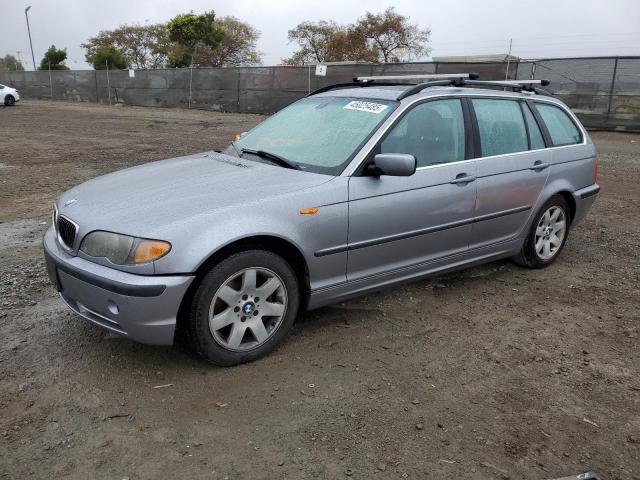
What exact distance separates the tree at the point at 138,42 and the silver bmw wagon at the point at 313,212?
235 feet

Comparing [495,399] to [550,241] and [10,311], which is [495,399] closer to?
[550,241]

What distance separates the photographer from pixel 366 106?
4.08m

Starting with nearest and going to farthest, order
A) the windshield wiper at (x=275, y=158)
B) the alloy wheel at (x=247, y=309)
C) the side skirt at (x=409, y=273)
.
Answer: the alloy wheel at (x=247, y=309)
the side skirt at (x=409, y=273)
the windshield wiper at (x=275, y=158)

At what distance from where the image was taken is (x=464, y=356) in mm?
3529

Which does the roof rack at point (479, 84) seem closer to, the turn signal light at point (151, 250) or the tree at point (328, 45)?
the turn signal light at point (151, 250)

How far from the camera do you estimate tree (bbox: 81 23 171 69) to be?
2776 inches

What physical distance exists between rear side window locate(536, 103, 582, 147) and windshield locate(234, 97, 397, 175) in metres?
1.84

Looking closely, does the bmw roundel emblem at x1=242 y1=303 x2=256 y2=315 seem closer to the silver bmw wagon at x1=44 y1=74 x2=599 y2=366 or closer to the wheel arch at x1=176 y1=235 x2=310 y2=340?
the silver bmw wagon at x1=44 y1=74 x2=599 y2=366

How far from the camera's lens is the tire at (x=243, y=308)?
3088mm

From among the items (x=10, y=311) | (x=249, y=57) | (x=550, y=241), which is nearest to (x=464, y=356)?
(x=550, y=241)

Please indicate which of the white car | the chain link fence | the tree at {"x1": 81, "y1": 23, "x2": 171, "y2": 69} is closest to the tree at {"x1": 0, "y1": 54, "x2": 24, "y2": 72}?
the tree at {"x1": 81, "y1": 23, "x2": 171, "y2": 69}

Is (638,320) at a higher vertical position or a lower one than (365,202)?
lower

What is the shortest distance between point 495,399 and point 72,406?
2.25 meters

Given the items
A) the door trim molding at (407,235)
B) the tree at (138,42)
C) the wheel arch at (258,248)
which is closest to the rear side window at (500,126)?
the door trim molding at (407,235)
